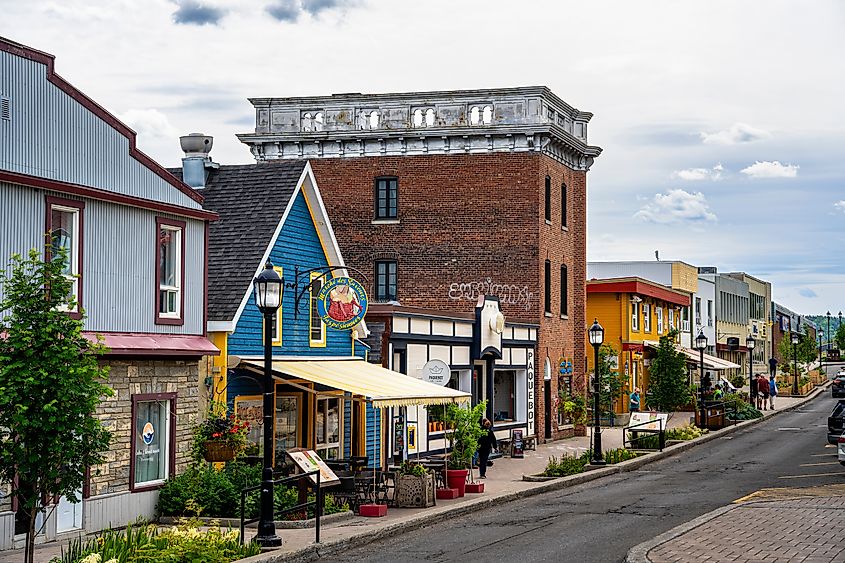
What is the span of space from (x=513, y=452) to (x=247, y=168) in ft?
44.8

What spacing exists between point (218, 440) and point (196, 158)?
25.3 feet

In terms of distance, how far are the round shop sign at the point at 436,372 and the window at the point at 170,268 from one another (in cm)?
841

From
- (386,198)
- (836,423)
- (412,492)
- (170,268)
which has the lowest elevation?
(412,492)

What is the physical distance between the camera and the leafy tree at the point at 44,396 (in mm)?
13445

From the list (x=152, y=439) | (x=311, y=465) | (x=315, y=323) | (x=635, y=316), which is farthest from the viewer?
(x=635, y=316)

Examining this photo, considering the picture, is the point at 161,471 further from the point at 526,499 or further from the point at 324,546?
the point at 526,499

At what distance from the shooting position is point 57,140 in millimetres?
19219

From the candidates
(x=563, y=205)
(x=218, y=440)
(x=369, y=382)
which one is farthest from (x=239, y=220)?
(x=563, y=205)

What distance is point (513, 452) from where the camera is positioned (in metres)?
36.1

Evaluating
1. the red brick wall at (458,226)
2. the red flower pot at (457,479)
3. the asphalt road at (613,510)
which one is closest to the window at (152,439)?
the asphalt road at (613,510)

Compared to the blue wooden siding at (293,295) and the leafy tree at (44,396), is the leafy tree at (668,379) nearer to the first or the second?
the blue wooden siding at (293,295)

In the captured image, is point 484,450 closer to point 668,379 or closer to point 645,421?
point 645,421

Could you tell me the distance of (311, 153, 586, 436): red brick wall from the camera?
136 feet

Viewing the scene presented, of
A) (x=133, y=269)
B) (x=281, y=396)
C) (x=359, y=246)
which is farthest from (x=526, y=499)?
(x=359, y=246)
